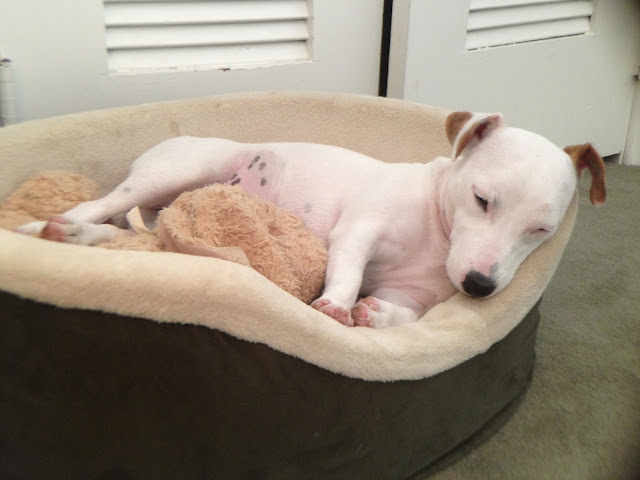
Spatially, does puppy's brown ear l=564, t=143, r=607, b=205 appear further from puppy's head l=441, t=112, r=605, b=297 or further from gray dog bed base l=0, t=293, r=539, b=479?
gray dog bed base l=0, t=293, r=539, b=479

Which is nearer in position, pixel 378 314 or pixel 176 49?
pixel 378 314

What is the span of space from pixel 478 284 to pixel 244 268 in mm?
432

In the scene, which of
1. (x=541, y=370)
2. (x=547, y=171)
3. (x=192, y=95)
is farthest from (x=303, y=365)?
(x=192, y=95)

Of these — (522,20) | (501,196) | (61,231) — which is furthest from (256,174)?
(522,20)

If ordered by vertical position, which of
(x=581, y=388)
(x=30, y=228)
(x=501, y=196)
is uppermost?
(x=501, y=196)

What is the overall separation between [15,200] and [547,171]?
1096mm

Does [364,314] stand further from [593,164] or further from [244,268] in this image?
[593,164]

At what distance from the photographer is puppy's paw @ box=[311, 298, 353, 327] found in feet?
3.21

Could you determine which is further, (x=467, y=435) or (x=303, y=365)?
(x=467, y=435)

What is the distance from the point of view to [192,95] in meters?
1.68

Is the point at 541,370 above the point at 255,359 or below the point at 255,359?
below

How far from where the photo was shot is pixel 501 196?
1011 millimetres

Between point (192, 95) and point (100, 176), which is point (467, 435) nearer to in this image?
point (100, 176)

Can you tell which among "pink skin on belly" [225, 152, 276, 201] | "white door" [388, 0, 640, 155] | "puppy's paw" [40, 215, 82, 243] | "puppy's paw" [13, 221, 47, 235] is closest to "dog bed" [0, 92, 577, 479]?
"puppy's paw" [40, 215, 82, 243]
